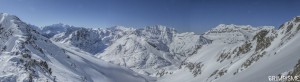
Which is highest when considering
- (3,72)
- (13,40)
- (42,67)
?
(13,40)

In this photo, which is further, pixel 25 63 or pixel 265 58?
pixel 265 58

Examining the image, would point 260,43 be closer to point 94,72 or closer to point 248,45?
point 248,45

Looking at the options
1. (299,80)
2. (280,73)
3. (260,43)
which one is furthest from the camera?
(260,43)

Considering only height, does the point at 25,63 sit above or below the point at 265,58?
below

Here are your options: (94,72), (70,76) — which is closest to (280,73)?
(70,76)

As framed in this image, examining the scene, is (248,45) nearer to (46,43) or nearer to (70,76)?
(46,43)

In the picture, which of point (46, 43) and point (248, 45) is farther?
point (248, 45)

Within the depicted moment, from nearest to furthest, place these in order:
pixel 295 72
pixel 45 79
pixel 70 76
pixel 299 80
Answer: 1. pixel 299 80
2. pixel 295 72
3. pixel 45 79
4. pixel 70 76

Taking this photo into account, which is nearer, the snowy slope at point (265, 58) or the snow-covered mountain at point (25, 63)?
the snowy slope at point (265, 58)

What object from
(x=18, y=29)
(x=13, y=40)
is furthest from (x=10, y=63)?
(x=18, y=29)

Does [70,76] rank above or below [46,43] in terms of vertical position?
below

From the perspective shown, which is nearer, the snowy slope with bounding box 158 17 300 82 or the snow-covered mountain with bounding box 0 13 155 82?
the snowy slope with bounding box 158 17 300 82
